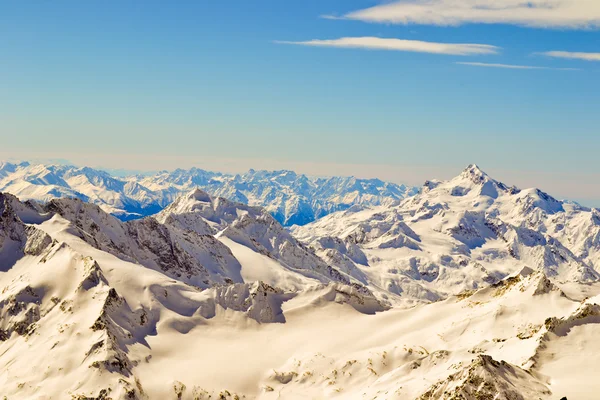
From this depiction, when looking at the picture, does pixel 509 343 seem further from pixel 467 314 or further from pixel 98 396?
pixel 98 396

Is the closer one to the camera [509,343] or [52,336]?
[509,343]

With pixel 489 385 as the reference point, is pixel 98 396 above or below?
below

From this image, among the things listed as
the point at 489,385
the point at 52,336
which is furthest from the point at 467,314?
Result: the point at 52,336

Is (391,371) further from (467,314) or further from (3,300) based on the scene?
(3,300)

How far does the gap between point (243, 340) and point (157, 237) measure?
11382cm

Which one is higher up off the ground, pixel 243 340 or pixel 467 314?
pixel 467 314

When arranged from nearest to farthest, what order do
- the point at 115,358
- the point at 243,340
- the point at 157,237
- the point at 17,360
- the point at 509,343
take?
the point at 509,343 < the point at 115,358 < the point at 17,360 < the point at 243,340 < the point at 157,237

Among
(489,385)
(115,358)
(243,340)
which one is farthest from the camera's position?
(243,340)

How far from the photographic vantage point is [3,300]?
96.9 m

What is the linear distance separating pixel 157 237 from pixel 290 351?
12267cm

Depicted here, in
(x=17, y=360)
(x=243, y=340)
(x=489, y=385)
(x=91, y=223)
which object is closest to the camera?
(x=489, y=385)

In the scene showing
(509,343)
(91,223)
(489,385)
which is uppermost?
(489,385)

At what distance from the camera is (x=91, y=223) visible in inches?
6713

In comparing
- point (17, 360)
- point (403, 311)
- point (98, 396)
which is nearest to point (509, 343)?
point (403, 311)
